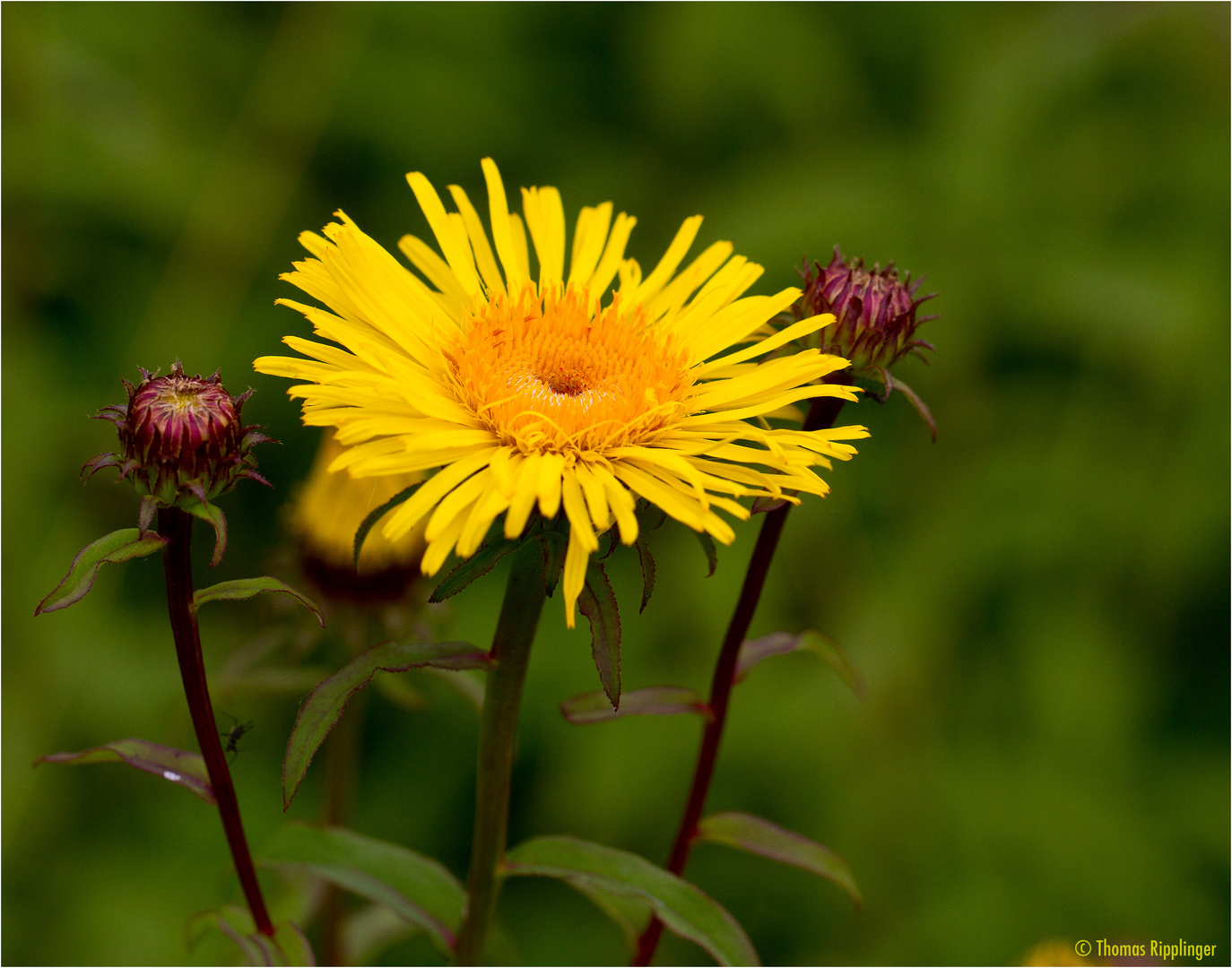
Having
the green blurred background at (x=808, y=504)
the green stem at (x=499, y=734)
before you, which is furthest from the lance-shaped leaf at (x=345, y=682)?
the green blurred background at (x=808, y=504)

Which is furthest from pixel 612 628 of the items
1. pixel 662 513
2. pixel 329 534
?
pixel 329 534

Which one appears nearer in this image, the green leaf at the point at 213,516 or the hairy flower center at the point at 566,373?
the green leaf at the point at 213,516

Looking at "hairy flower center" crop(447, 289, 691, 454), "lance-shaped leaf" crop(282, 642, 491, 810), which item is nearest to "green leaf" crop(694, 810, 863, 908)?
"lance-shaped leaf" crop(282, 642, 491, 810)

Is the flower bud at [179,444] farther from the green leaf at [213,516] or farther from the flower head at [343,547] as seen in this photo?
the flower head at [343,547]

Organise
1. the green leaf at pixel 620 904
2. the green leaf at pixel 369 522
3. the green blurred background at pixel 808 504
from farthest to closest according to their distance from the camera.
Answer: the green blurred background at pixel 808 504
the green leaf at pixel 620 904
the green leaf at pixel 369 522

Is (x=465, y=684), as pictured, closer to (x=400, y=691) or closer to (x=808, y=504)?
(x=400, y=691)

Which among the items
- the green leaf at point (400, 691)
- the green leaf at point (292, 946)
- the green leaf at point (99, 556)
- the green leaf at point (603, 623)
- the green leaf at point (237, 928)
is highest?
the green leaf at point (603, 623)
